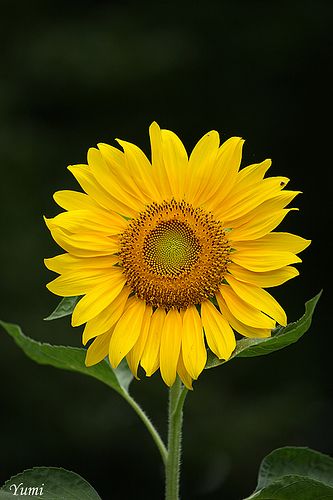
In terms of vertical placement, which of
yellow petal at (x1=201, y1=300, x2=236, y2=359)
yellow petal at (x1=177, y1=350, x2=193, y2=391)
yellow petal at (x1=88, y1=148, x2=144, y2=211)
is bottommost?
yellow petal at (x1=177, y1=350, x2=193, y2=391)

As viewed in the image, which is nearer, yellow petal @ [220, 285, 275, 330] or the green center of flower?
yellow petal @ [220, 285, 275, 330]

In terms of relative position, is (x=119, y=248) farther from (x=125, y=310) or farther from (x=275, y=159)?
(x=275, y=159)

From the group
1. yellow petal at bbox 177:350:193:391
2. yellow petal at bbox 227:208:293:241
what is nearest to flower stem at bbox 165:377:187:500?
yellow petal at bbox 177:350:193:391

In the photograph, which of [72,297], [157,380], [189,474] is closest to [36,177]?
[157,380]

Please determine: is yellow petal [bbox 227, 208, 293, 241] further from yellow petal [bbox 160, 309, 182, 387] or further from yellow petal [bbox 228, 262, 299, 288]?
yellow petal [bbox 160, 309, 182, 387]

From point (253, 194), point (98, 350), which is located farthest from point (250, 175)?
point (98, 350)

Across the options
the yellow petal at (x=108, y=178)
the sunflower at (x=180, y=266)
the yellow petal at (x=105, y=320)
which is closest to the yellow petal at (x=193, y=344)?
the sunflower at (x=180, y=266)

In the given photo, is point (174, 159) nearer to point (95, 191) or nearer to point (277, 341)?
point (95, 191)
